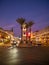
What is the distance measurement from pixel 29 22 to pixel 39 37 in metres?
25.5

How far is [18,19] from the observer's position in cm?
8275

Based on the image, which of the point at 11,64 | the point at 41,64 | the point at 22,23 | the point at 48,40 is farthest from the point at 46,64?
the point at 48,40

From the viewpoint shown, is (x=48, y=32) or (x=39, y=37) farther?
(x=39, y=37)

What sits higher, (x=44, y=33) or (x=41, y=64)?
(x=44, y=33)

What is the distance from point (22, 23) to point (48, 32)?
68.4ft

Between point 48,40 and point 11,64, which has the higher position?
point 48,40

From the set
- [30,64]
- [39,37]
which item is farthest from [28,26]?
[30,64]

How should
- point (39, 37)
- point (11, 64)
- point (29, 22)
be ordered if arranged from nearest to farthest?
point (11, 64) → point (29, 22) → point (39, 37)

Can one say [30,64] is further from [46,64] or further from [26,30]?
[26,30]

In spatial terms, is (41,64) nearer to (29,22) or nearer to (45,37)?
(29,22)

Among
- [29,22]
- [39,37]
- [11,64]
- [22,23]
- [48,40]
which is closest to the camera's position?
[11,64]

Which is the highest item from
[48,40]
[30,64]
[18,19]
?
[18,19]

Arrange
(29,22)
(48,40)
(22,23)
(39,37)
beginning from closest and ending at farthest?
(22,23) < (29,22) < (48,40) < (39,37)

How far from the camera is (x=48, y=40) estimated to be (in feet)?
326
